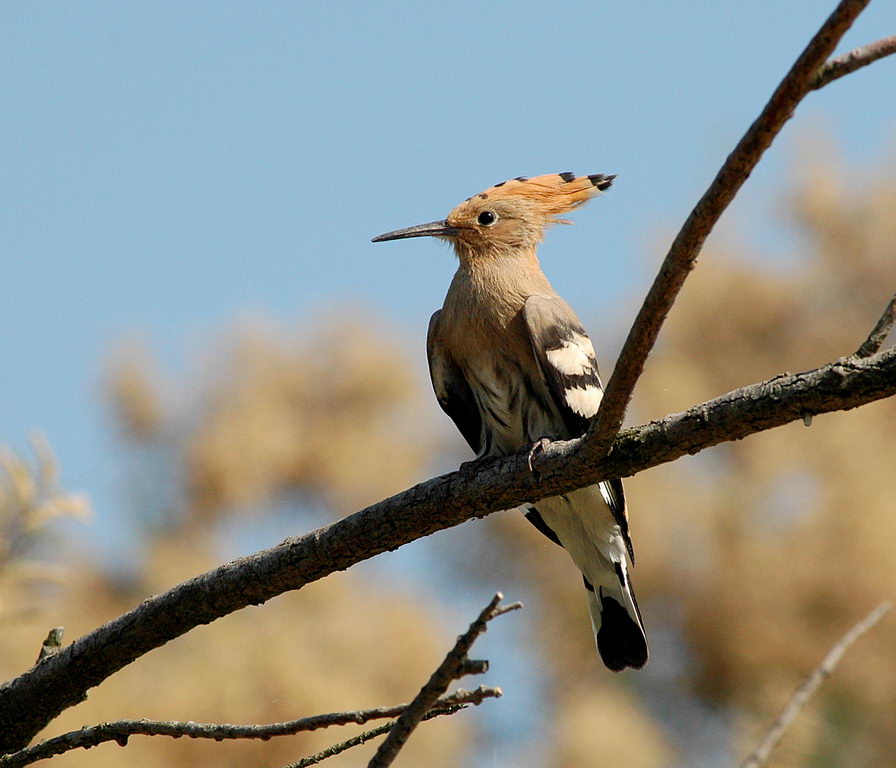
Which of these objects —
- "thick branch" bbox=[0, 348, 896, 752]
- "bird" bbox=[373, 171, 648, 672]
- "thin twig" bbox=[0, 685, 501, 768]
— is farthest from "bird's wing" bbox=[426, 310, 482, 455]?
"thin twig" bbox=[0, 685, 501, 768]

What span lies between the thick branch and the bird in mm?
873

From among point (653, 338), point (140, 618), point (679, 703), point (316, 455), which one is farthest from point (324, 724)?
point (679, 703)

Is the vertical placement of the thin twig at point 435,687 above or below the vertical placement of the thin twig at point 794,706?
above

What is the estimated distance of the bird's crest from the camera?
319 cm

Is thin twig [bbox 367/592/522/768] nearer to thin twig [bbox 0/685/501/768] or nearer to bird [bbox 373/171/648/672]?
thin twig [bbox 0/685/501/768]

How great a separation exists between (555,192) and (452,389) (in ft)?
2.13

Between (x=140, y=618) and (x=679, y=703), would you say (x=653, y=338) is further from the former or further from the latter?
(x=679, y=703)

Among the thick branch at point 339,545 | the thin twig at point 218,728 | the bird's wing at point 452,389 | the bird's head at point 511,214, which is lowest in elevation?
the thin twig at point 218,728

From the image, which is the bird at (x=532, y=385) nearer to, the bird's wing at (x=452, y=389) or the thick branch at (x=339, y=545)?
the bird's wing at (x=452, y=389)

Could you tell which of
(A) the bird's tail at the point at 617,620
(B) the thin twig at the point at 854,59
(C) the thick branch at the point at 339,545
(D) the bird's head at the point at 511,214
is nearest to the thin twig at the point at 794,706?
(C) the thick branch at the point at 339,545

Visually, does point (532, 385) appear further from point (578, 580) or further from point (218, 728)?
point (578, 580)

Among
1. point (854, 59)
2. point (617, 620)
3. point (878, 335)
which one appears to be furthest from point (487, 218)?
point (854, 59)

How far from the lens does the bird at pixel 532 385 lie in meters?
2.68

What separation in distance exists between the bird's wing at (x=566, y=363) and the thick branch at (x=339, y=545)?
2.61 ft
